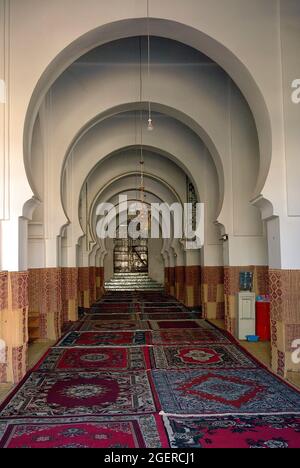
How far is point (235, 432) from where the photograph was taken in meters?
2.87

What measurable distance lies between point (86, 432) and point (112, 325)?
4.96 metres

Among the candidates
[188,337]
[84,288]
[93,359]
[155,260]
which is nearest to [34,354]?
[93,359]

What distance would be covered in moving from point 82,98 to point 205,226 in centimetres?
293

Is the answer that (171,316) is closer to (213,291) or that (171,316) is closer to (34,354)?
(213,291)

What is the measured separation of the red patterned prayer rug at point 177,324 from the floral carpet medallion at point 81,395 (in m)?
3.07

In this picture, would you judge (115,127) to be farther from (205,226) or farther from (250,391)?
(250,391)

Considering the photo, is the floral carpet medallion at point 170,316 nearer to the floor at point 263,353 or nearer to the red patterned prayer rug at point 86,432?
the floor at point 263,353

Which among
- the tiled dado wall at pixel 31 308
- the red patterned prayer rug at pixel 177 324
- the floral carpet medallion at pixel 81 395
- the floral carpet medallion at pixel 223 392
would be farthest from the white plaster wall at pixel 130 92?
the floral carpet medallion at pixel 81 395

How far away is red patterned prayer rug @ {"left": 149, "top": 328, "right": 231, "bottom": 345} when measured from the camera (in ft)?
20.1

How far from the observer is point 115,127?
879cm

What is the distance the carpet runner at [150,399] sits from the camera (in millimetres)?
2803

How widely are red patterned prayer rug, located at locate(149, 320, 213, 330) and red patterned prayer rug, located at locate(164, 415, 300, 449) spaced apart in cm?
428

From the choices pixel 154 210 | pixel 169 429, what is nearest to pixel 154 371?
pixel 169 429

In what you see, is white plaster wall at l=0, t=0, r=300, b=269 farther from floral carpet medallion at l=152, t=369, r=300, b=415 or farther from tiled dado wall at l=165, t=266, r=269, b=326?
tiled dado wall at l=165, t=266, r=269, b=326
